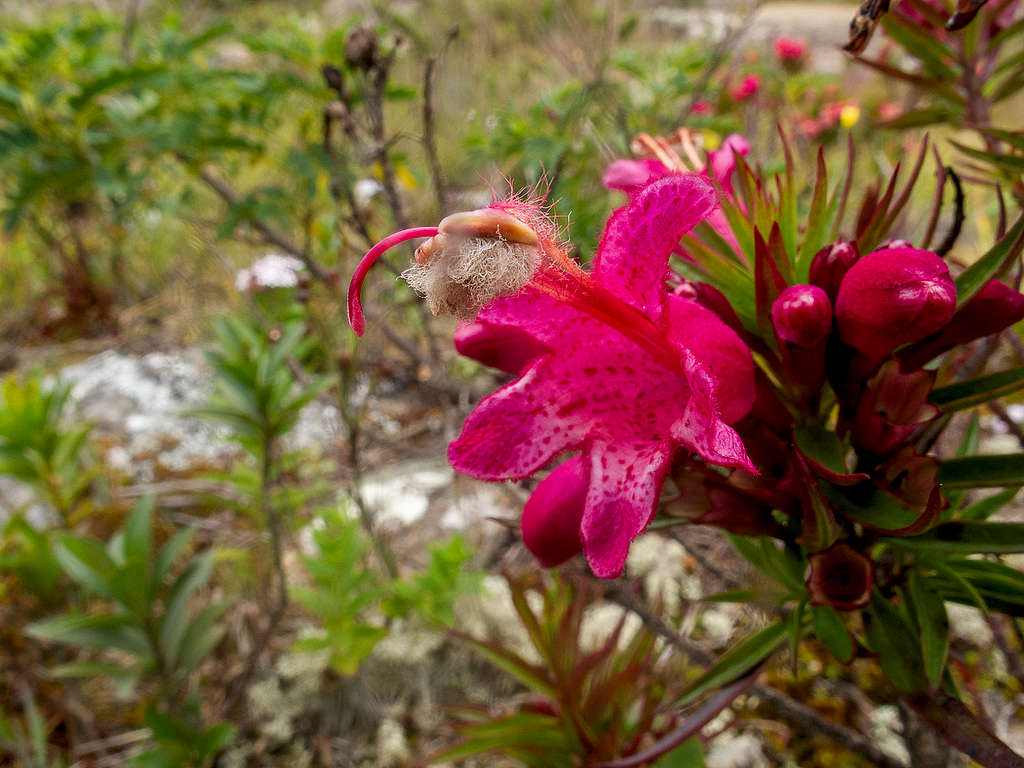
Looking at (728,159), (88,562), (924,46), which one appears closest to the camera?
(728,159)

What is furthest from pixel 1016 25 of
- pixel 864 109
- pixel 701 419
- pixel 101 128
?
pixel 864 109

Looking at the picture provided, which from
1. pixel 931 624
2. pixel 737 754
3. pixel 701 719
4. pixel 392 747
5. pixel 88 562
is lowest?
pixel 392 747

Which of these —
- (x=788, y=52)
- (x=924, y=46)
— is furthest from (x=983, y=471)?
(x=788, y=52)

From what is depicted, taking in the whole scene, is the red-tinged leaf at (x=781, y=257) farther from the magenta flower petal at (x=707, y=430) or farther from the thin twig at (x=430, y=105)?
the thin twig at (x=430, y=105)

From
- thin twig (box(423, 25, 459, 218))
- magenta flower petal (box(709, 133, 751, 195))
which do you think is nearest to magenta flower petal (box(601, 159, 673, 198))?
magenta flower petal (box(709, 133, 751, 195))

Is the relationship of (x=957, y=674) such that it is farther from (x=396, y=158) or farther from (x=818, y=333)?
(x=396, y=158)

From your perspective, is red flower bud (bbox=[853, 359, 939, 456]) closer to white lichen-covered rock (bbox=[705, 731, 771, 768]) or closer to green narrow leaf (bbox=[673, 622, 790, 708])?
green narrow leaf (bbox=[673, 622, 790, 708])

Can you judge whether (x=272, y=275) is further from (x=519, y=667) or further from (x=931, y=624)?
(x=931, y=624)
